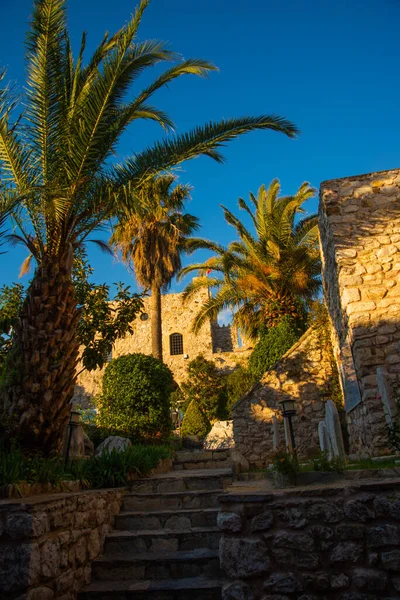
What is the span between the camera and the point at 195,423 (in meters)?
19.4

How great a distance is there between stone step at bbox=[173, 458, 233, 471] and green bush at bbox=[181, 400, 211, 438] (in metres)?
10.1

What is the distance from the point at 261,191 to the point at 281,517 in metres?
14.2

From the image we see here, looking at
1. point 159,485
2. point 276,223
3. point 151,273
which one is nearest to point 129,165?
point 159,485

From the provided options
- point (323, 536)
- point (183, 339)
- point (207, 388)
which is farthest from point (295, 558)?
point (183, 339)

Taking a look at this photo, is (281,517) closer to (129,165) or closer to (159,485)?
(159,485)

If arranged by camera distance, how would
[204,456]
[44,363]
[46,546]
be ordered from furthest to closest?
[204,456] < [44,363] < [46,546]

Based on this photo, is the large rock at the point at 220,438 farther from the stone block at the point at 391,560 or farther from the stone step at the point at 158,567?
the stone block at the point at 391,560

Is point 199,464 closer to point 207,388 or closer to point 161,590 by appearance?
point 161,590

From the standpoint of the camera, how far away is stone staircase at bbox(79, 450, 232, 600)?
4176mm

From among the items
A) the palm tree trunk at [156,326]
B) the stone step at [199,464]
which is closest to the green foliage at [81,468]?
the stone step at [199,464]

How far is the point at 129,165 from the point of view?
23.6 feet

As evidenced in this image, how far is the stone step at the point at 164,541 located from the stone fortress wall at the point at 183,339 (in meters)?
22.8

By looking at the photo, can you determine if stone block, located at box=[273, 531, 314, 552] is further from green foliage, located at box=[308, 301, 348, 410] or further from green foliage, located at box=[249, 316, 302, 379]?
green foliage, located at box=[249, 316, 302, 379]

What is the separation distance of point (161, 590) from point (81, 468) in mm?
1958
